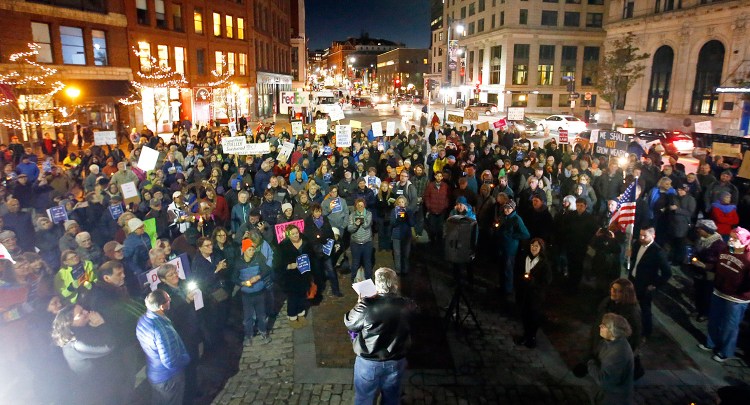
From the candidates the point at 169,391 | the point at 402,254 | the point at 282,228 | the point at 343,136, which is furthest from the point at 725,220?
the point at 343,136

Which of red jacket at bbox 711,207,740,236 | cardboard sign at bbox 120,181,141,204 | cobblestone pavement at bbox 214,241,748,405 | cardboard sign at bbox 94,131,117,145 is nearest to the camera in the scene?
cobblestone pavement at bbox 214,241,748,405

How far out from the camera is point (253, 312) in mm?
7613

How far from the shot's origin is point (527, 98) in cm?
6906

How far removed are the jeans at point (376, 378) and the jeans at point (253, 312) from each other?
2.86m

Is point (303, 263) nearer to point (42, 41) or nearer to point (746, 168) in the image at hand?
point (746, 168)

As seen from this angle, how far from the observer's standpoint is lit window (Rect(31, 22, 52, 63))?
2473 cm

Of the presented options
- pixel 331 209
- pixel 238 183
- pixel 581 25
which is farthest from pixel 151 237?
pixel 581 25

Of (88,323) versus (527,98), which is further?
(527,98)

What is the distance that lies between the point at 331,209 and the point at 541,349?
456 cm

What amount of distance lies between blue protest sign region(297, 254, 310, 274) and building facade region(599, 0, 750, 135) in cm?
3396

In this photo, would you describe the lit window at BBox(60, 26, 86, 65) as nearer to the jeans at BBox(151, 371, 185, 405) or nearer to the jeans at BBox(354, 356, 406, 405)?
the jeans at BBox(151, 371, 185, 405)

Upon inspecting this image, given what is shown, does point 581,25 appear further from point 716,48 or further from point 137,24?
point 137,24

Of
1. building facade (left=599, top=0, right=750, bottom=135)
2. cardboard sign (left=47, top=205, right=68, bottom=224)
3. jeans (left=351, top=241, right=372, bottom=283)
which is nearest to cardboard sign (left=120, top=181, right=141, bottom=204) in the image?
cardboard sign (left=47, top=205, right=68, bottom=224)

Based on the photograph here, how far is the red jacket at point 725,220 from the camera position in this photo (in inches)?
383
